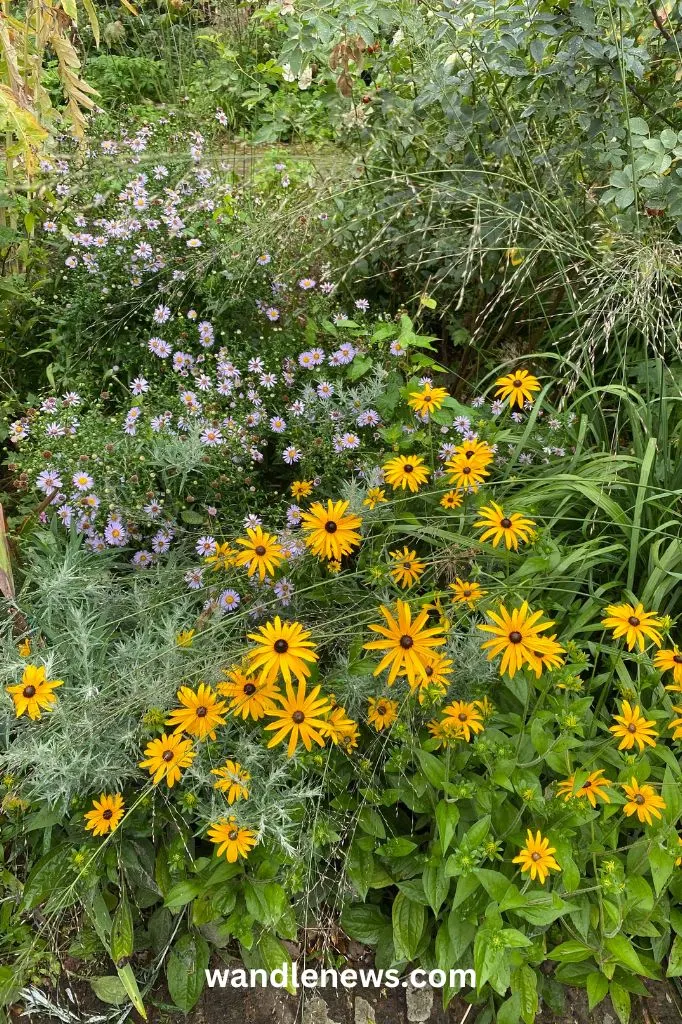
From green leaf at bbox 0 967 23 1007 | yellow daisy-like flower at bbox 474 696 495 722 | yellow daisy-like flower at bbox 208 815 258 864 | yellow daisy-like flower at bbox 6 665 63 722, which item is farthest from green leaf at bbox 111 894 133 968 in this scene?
yellow daisy-like flower at bbox 474 696 495 722

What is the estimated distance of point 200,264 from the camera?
2.23 metres

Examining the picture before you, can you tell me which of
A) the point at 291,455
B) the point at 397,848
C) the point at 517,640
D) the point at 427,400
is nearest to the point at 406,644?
the point at 517,640

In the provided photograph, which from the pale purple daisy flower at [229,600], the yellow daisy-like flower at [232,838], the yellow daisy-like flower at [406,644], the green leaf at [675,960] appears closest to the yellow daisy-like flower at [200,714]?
the yellow daisy-like flower at [232,838]

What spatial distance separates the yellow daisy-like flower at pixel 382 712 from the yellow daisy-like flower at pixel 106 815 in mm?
525

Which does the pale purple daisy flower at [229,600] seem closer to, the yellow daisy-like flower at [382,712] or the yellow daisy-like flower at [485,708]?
the yellow daisy-like flower at [382,712]

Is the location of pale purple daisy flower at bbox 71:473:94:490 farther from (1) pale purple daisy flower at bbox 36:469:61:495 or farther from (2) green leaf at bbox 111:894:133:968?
(2) green leaf at bbox 111:894:133:968

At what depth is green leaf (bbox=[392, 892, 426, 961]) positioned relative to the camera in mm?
1477

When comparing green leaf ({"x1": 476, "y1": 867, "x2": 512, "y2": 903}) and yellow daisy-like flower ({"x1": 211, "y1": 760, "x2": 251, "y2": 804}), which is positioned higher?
yellow daisy-like flower ({"x1": 211, "y1": 760, "x2": 251, "y2": 804})

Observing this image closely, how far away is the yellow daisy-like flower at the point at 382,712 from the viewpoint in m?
1.46

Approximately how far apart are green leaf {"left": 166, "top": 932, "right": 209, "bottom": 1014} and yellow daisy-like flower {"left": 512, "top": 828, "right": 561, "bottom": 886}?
2.28 feet

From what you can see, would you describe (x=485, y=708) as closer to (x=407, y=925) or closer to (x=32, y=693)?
(x=407, y=925)

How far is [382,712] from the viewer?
58.7 inches

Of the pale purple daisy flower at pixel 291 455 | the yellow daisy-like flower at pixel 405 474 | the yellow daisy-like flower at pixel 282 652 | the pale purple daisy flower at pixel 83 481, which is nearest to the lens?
the yellow daisy-like flower at pixel 282 652

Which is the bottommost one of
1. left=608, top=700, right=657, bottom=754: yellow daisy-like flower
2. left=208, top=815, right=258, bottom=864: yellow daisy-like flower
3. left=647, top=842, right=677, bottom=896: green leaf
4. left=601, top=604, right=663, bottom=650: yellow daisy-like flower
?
left=647, top=842, right=677, bottom=896: green leaf
